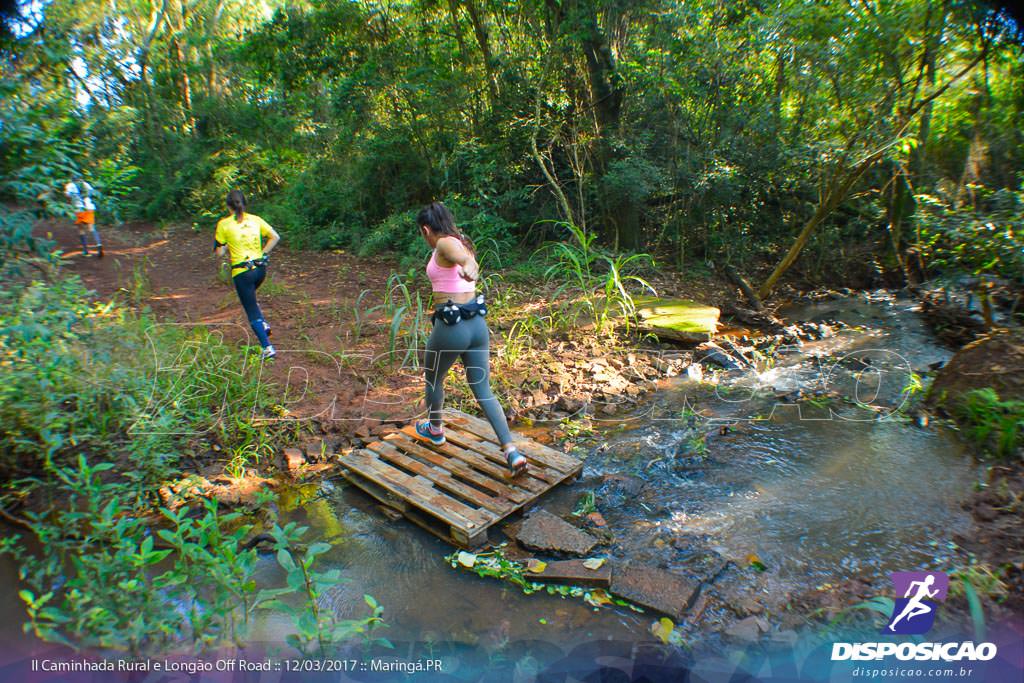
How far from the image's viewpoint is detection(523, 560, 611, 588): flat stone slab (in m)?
2.83

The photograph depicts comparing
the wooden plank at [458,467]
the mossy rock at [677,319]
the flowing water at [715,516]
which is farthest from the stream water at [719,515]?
the mossy rock at [677,319]

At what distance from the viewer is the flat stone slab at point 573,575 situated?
2834 millimetres

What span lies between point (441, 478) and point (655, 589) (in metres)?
1.53

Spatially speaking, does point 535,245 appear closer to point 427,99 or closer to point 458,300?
point 427,99

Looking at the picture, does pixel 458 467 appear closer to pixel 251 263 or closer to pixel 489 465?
pixel 489 465

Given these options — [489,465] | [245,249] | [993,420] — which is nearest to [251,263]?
[245,249]

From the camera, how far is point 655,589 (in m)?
2.73

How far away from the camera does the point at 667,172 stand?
8.22 m

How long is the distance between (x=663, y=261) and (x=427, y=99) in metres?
4.70

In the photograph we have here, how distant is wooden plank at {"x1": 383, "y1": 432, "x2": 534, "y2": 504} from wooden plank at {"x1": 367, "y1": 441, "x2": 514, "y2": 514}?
4 centimetres

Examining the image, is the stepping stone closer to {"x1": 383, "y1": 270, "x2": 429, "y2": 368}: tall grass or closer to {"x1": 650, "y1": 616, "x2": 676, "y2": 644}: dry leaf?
{"x1": 650, "y1": 616, "x2": 676, "y2": 644}: dry leaf

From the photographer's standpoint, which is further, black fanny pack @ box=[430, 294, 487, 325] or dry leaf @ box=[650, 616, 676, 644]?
black fanny pack @ box=[430, 294, 487, 325]

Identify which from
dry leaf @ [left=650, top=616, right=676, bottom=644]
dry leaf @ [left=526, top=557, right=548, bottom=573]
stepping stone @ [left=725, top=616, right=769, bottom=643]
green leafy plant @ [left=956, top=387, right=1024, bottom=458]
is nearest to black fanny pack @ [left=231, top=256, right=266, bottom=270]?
dry leaf @ [left=526, top=557, right=548, bottom=573]

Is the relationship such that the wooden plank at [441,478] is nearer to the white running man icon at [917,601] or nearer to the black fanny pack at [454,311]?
the black fanny pack at [454,311]
